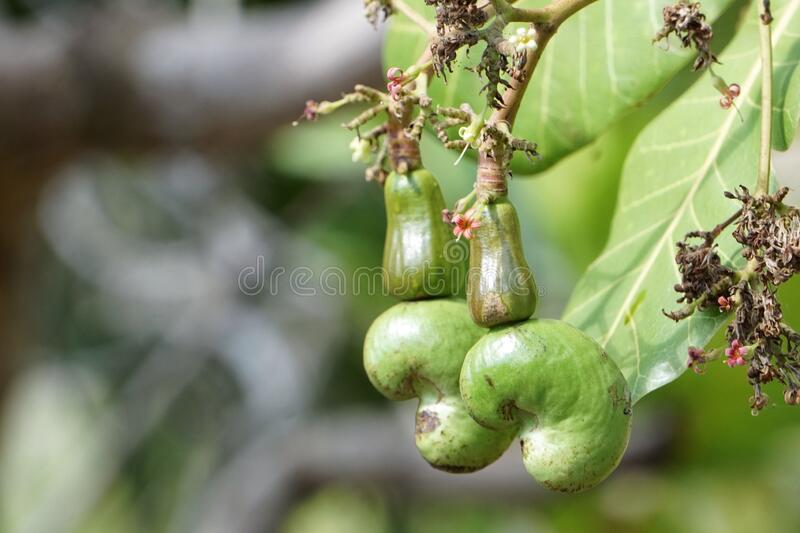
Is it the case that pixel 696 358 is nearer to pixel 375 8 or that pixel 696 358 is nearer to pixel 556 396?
pixel 556 396

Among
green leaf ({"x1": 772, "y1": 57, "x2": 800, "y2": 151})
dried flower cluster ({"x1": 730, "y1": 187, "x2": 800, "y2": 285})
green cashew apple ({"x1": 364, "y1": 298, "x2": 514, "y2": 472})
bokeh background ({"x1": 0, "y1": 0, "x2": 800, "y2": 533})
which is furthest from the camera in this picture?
bokeh background ({"x1": 0, "y1": 0, "x2": 800, "y2": 533})

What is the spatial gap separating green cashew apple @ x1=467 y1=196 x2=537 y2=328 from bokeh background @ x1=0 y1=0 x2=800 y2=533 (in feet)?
2.92

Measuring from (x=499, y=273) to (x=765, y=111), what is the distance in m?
0.34

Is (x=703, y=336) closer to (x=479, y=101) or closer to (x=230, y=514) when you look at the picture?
(x=479, y=101)

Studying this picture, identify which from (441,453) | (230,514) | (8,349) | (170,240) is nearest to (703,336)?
(441,453)

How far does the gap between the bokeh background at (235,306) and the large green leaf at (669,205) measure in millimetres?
491

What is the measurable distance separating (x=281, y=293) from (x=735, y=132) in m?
3.92

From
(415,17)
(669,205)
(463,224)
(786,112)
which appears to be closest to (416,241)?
(463,224)

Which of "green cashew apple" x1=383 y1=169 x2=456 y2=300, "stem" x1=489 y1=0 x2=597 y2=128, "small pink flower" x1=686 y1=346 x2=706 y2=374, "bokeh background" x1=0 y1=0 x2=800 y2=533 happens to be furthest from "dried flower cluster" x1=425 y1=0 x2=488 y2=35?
"bokeh background" x1=0 y1=0 x2=800 y2=533

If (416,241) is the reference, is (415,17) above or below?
above

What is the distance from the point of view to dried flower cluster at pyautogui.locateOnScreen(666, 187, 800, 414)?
108 cm

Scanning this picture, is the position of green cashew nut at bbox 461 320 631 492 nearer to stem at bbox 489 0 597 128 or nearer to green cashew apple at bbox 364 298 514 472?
green cashew apple at bbox 364 298 514 472

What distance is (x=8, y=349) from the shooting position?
454 cm

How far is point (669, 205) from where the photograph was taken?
1446 millimetres
